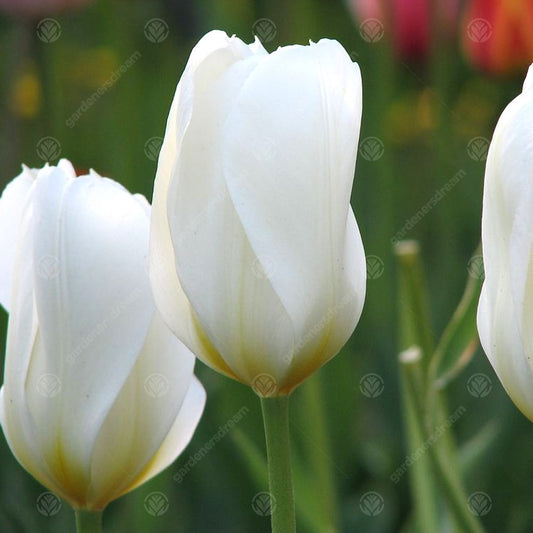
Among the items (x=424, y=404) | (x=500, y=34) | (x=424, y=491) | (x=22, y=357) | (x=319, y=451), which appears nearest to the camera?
(x=22, y=357)

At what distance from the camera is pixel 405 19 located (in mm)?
1729

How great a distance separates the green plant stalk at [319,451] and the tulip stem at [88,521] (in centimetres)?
37

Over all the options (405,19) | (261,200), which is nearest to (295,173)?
(261,200)

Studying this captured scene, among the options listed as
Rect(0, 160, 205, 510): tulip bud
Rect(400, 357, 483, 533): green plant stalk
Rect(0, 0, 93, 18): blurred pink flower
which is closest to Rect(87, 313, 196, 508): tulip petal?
Rect(0, 160, 205, 510): tulip bud

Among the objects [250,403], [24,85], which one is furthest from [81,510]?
[24,85]

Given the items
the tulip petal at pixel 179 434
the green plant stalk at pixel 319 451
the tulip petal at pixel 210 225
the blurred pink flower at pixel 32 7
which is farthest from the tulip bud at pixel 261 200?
the blurred pink flower at pixel 32 7

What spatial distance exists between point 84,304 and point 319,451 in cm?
51

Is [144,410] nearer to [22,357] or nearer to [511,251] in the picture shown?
[22,357]

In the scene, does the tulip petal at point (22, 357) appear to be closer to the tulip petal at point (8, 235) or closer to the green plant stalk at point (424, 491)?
the tulip petal at point (8, 235)

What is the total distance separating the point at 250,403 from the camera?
3.76 feet

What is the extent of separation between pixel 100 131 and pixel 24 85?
343 mm

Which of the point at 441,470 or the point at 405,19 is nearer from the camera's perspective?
the point at 441,470

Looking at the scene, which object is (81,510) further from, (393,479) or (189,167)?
(393,479)

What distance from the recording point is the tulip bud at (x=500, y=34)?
1.50 meters
